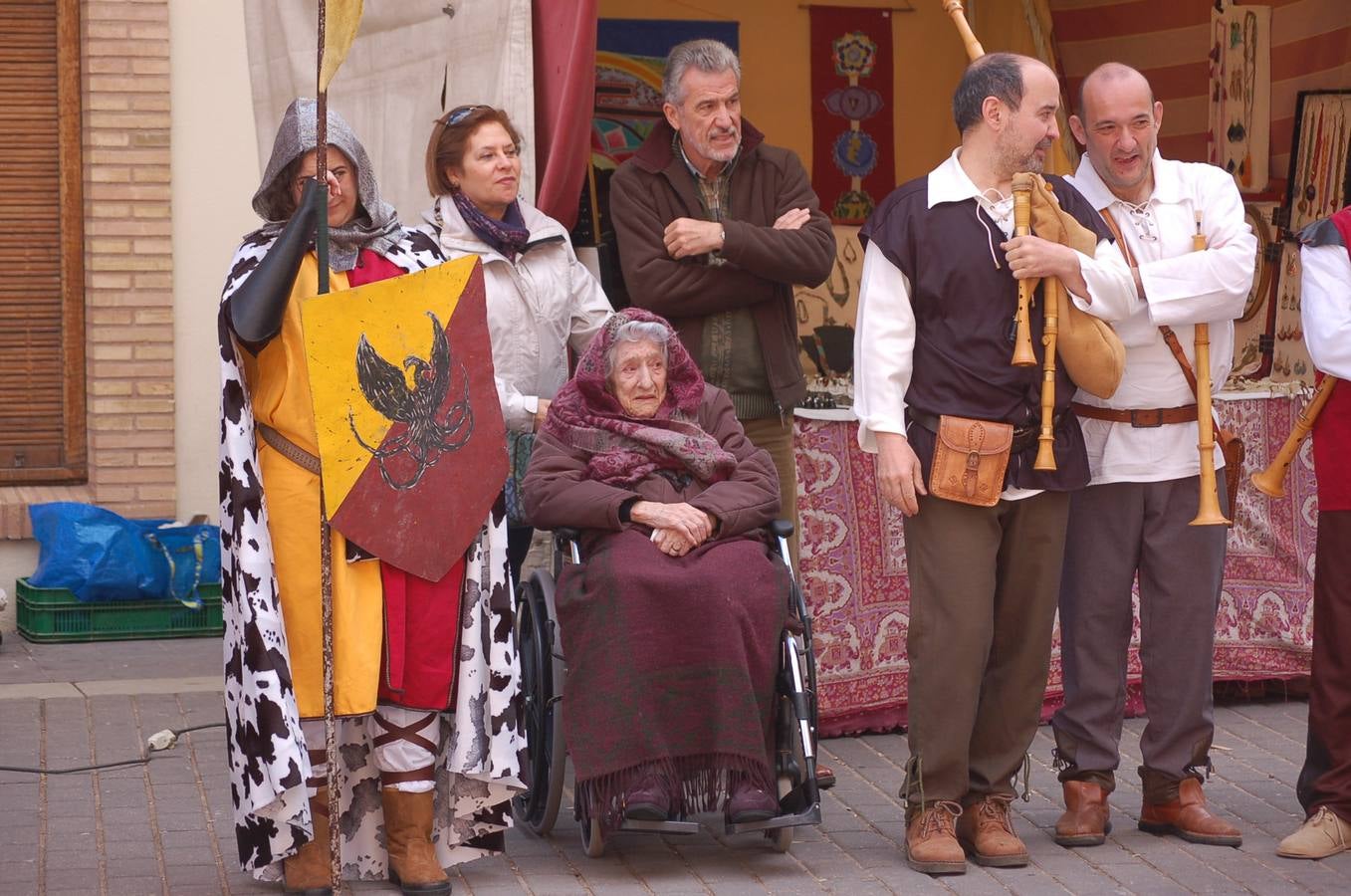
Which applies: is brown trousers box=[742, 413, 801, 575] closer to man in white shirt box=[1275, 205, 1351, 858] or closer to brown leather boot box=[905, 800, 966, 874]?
brown leather boot box=[905, 800, 966, 874]

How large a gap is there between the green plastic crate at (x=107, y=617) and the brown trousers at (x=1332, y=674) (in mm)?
4868

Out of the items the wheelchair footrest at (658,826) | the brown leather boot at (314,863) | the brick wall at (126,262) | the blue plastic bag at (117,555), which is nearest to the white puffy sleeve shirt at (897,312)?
the wheelchair footrest at (658,826)

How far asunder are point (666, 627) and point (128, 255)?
15.0ft

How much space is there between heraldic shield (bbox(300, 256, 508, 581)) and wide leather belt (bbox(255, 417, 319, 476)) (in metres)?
0.11

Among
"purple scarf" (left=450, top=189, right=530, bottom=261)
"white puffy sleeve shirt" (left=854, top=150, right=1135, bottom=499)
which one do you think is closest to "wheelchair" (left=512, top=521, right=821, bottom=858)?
"white puffy sleeve shirt" (left=854, top=150, right=1135, bottom=499)

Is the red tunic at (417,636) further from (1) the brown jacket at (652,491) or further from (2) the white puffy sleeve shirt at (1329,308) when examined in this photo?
(2) the white puffy sleeve shirt at (1329,308)

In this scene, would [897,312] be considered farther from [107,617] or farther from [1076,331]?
[107,617]

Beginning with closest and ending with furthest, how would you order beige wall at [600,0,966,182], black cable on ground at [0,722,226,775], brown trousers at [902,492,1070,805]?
brown trousers at [902,492,1070,805], black cable on ground at [0,722,226,775], beige wall at [600,0,966,182]

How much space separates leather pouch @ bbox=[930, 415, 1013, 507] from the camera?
16.1ft

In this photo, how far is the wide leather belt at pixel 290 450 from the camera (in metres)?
4.71

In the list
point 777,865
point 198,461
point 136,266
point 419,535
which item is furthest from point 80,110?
point 777,865

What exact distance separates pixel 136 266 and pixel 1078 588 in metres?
4.99

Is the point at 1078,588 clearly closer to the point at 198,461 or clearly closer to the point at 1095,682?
the point at 1095,682

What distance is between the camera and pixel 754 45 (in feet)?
30.4
